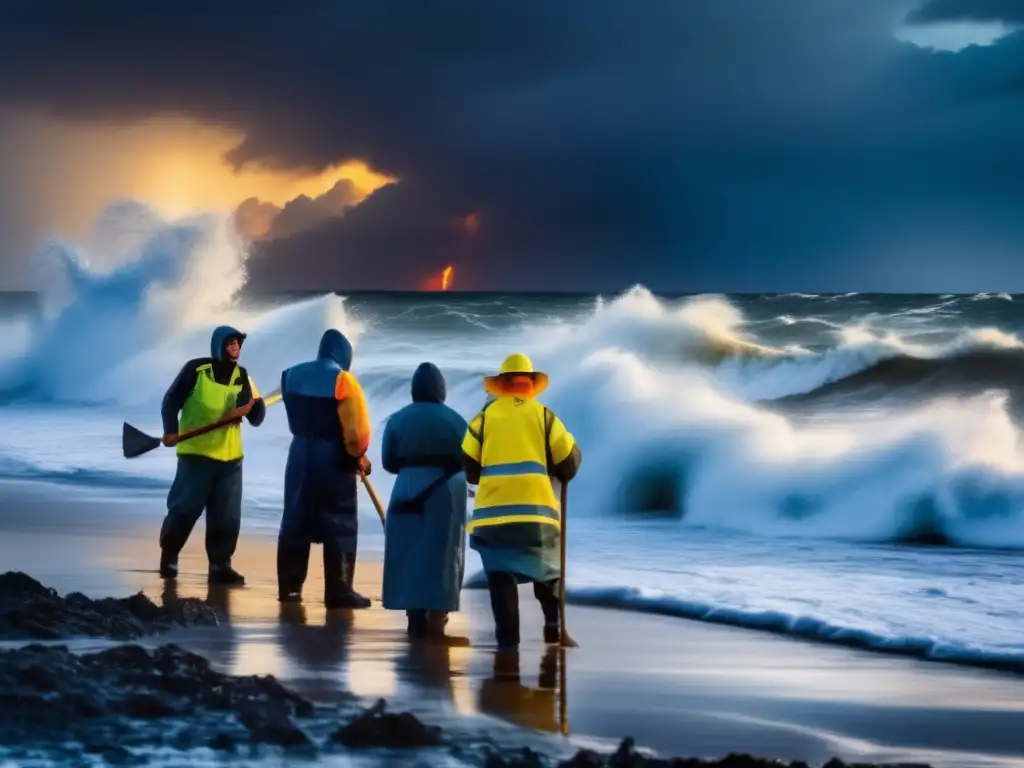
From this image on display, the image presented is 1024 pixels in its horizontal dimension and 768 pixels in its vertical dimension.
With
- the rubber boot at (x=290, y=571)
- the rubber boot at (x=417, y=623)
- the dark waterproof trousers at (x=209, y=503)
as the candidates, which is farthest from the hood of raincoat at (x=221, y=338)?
the rubber boot at (x=417, y=623)

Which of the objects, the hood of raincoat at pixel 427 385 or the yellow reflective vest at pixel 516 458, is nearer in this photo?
the yellow reflective vest at pixel 516 458

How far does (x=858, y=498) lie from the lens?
63.9 ft

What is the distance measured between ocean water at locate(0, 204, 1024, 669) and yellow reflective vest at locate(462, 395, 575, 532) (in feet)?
7.17

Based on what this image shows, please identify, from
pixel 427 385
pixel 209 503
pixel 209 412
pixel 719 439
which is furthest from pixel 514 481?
pixel 719 439

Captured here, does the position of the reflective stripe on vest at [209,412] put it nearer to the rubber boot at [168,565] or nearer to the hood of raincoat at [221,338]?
the hood of raincoat at [221,338]

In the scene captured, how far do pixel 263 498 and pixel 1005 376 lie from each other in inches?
809

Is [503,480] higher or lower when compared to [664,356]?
lower

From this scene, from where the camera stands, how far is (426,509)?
1029cm

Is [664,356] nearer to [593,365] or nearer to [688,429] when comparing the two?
[593,365]

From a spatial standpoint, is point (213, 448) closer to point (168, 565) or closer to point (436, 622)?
point (168, 565)

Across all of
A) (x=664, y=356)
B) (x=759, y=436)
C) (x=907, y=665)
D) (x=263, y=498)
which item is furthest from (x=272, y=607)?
(x=664, y=356)

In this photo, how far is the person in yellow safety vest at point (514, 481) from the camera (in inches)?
372

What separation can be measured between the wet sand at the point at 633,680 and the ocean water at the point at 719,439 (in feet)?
2.60

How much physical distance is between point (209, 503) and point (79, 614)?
246 centimetres
